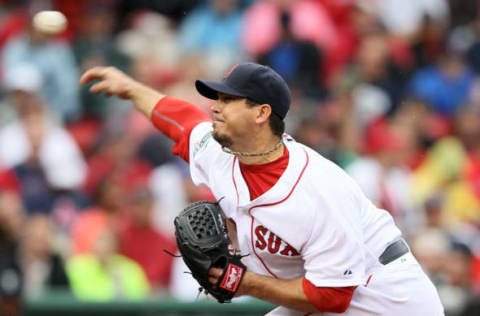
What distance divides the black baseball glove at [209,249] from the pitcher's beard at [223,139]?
1.07 feet

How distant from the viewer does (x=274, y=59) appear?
1026 cm

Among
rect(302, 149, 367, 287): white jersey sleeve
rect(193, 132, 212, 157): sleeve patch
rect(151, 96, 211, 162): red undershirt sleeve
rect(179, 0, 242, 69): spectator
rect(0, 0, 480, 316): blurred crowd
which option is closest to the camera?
rect(302, 149, 367, 287): white jersey sleeve

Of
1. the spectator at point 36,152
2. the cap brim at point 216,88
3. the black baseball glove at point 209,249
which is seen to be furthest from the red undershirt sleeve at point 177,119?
the spectator at point 36,152

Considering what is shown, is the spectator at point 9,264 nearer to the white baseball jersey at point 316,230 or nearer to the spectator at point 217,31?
the white baseball jersey at point 316,230

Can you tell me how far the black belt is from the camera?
15.7ft

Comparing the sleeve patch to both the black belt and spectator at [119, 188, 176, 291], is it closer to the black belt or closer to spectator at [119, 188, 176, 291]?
the black belt

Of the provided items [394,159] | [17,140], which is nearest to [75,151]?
[17,140]

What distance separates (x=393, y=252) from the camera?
4.82m

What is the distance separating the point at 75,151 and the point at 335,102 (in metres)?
2.75

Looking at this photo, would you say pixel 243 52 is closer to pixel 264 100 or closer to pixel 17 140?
pixel 17 140

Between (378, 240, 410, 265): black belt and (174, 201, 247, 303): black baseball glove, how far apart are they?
753 mm

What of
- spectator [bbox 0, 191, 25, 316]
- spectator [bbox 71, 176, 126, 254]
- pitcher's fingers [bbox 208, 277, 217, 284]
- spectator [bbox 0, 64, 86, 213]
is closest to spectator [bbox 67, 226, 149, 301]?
spectator [bbox 71, 176, 126, 254]

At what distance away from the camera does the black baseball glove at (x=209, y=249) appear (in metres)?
4.45

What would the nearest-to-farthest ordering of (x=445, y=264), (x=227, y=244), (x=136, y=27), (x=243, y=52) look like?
(x=227, y=244) < (x=445, y=264) < (x=243, y=52) < (x=136, y=27)
